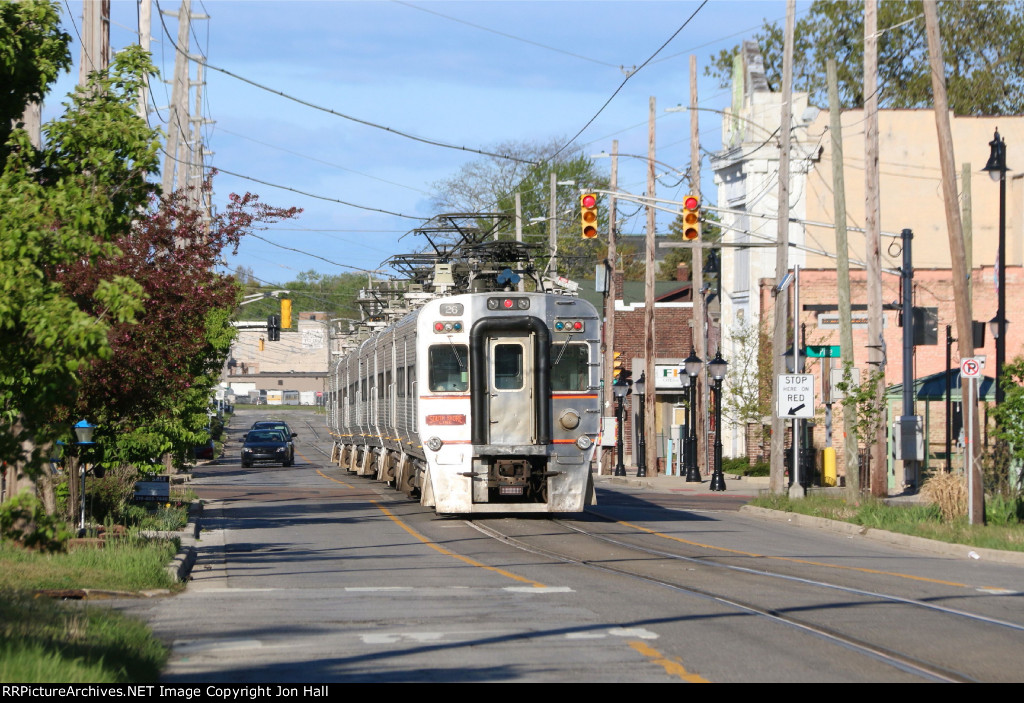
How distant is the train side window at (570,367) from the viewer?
72.2ft

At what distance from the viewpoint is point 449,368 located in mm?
22344

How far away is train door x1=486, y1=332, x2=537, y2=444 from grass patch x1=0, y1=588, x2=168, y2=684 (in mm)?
10900

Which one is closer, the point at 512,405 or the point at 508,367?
the point at 512,405

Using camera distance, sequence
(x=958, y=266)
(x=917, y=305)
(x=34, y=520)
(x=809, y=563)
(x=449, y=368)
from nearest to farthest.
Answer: (x=34, y=520), (x=809, y=563), (x=958, y=266), (x=449, y=368), (x=917, y=305)

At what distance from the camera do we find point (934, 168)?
5056 centimetres

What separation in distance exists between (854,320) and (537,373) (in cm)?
1506

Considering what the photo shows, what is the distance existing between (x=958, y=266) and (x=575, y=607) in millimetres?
11979

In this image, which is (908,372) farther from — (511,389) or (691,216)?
(511,389)

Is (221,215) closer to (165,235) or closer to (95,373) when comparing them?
(165,235)

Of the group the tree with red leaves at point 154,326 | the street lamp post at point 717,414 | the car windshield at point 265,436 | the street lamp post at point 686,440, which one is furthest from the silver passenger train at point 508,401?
the car windshield at point 265,436

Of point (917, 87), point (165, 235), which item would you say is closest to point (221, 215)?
point (165, 235)

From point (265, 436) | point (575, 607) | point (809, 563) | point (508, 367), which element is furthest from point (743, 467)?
point (575, 607)

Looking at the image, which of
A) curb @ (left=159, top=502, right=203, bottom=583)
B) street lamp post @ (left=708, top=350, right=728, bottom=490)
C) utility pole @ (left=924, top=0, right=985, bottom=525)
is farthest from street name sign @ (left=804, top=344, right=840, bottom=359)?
curb @ (left=159, top=502, right=203, bottom=583)

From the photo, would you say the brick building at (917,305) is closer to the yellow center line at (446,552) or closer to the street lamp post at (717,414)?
the street lamp post at (717,414)
